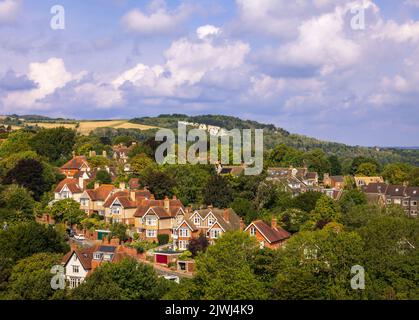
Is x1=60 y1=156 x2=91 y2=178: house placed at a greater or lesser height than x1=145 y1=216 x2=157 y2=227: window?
greater

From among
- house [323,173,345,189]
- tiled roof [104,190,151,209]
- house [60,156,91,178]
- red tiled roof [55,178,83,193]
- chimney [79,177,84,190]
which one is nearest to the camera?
tiled roof [104,190,151,209]

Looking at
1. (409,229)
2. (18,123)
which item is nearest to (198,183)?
(409,229)

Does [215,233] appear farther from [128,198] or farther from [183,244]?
[128,198]

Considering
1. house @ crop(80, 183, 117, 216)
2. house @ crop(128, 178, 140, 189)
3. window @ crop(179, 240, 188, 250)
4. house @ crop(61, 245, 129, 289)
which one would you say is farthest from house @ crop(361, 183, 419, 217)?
house @ crop(61, 245, 129, 289)

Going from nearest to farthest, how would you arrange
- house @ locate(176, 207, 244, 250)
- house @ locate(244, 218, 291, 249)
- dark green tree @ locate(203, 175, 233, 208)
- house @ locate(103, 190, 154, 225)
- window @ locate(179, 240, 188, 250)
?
house @ locate(244, 218, 291, 249)
house @ locate(176, 207, 244, 250)
window @ locate(179, 240, 188, 250)
house @ locate(103, 190, 154, 225)
dark green tree @ locate(203, 175, 233, 208)

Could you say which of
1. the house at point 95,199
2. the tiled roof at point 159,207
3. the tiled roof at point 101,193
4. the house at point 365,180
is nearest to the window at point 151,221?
the tiled roof at point 159,207

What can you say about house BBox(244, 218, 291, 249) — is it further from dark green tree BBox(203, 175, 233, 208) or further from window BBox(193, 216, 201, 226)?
dark green tree BBox(203, 175, 233, 208)
